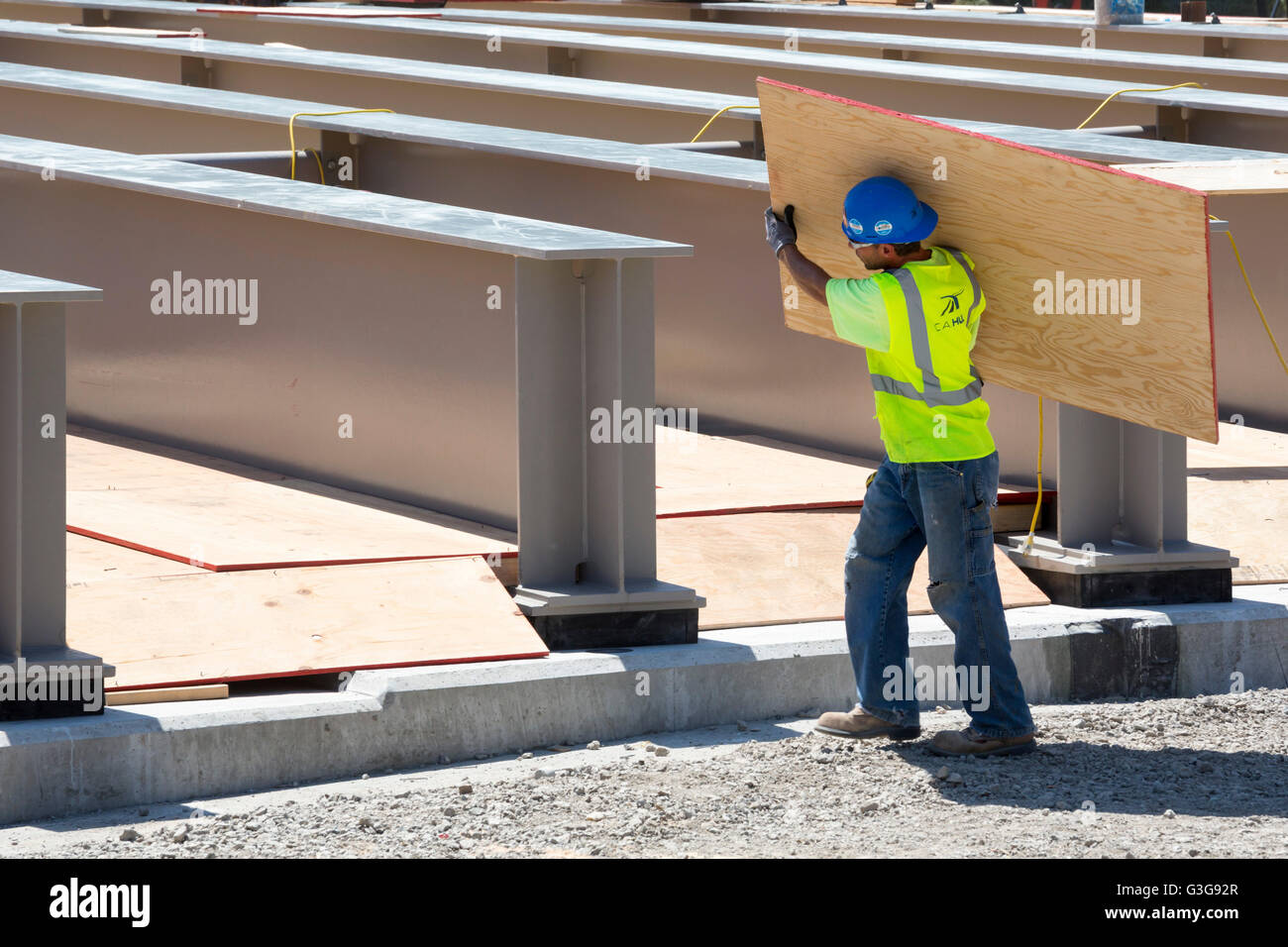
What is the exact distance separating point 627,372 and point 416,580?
107cm

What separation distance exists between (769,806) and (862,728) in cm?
74

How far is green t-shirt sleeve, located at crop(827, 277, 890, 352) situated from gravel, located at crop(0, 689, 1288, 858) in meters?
1.33

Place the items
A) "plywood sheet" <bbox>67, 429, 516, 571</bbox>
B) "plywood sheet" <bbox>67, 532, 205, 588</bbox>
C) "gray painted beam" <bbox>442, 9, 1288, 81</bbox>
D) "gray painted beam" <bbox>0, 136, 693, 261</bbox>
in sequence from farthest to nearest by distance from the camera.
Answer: "gray painted beam" <bbox>442, 9, 1288, 81</bbox> < "plywood sheet" <bbox>67, 429, 516, 571</bbox> < "plywood sheet" <bbox>67, 532, 205, 588</bbox> < "gray painted beam" <bbox>0, 136, 693, 261</bbox>

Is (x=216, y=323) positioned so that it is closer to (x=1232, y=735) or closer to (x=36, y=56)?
(x=1232, y=735)

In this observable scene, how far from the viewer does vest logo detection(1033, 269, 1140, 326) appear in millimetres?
5867

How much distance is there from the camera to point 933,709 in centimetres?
679

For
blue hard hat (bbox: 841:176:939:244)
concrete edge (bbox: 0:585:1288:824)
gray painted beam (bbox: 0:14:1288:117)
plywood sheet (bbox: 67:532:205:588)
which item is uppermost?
gray painted beam (bbox: 0:14:1288:117)

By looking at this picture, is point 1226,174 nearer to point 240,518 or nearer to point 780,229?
point 780,229

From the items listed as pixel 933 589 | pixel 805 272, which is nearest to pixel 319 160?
pixel 805 272

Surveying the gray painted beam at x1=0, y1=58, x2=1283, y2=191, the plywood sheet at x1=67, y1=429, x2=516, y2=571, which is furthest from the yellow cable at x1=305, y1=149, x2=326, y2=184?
the plywood sheet at x1=67, y1=429, x2=516, y2=571

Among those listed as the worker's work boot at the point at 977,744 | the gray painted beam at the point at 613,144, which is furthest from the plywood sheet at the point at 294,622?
the gray painted beam at the point at 613,144

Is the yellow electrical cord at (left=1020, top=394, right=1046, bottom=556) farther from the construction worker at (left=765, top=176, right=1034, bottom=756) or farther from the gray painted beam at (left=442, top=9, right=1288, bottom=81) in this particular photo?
the gray painted beam at (left=442, top=9, right=1288, bottom=81)

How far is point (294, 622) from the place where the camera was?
635 centimetres
